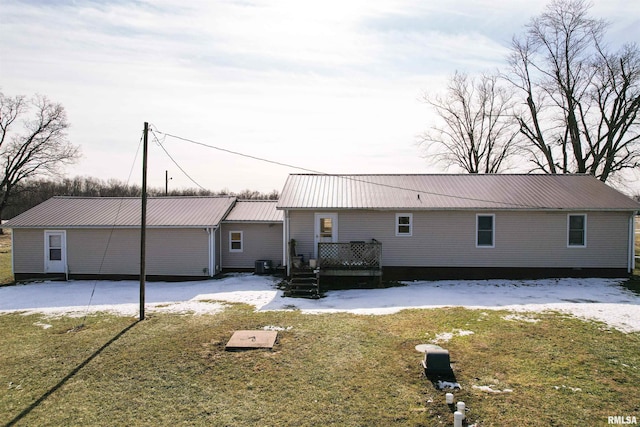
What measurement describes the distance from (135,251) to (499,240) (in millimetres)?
16484

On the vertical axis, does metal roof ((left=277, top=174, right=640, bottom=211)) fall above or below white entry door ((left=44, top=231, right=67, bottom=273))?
above

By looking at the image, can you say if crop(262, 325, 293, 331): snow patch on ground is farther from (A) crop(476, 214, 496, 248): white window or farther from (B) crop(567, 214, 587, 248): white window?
(B) crop(567, 214, 587, 248): white window

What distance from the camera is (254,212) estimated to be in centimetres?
2088

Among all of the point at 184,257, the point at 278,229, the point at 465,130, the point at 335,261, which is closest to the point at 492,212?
the point at 335,261

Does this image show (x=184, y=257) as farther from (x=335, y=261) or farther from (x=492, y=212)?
(x=492, y=212)

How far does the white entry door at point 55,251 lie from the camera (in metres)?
19.1

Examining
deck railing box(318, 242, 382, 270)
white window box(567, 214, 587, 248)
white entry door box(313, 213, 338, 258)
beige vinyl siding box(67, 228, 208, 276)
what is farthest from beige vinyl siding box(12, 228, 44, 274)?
white window box(567, 214, 587, 248)

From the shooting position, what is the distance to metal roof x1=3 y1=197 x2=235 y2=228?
742 inches

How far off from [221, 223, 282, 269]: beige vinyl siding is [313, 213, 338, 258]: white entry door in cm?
278

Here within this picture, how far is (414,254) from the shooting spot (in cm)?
1752

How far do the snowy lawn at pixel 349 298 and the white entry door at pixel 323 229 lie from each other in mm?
2619

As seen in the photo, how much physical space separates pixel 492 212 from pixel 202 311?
12.5 meters

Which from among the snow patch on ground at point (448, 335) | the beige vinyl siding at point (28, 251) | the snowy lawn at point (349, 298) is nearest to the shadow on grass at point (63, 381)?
the snowy lawn at point (349, 298)

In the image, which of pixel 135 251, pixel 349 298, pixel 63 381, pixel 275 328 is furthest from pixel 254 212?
pixel 63 381
